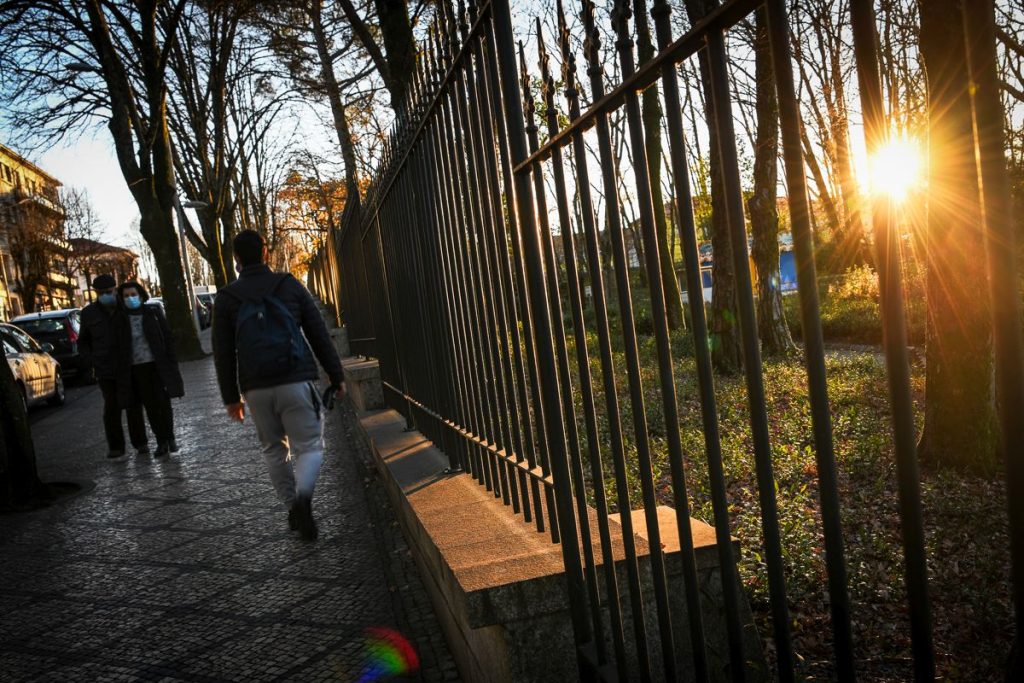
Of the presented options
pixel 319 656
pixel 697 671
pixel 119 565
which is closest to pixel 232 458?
pixel 119 565

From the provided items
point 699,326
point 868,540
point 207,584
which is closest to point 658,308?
point 699,326

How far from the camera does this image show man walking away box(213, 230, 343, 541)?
5320 millimetres

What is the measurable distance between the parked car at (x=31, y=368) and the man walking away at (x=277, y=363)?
415 inches

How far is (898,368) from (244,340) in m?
4.79

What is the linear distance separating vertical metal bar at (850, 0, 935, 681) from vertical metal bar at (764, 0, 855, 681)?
0.10 metres

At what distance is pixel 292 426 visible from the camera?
5.43 m

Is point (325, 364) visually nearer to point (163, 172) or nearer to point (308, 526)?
point (308, 526)

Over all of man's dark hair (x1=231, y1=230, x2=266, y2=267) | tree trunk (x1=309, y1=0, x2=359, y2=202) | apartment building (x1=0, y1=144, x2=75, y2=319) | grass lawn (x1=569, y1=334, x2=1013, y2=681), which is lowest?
grass lawn (x1=569, y1=334, x2=1013, y2=681)

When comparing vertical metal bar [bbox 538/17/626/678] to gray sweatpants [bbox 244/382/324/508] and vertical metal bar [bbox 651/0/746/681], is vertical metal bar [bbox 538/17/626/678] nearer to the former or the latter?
vertical metal bar [bbox 651/0/746/681]

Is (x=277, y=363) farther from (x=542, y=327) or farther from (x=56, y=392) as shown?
(x=56, y=392)

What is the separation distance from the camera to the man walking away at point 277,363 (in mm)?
5320

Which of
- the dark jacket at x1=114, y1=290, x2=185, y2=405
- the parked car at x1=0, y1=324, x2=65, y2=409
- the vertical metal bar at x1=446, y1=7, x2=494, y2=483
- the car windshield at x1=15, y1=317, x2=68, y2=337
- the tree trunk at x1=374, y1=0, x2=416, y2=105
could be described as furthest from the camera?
the car windshield at x1=15, y1=317, x2=68, y2=337

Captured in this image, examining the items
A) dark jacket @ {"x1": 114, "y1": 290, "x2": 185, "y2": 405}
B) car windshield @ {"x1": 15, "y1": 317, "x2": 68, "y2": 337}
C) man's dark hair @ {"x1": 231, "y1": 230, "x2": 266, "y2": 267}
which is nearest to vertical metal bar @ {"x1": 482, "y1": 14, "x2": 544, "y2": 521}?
man's dark hair @ {"x1": 231, "y1": 230, "x2": 266, "y2": 267}

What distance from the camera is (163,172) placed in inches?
848
